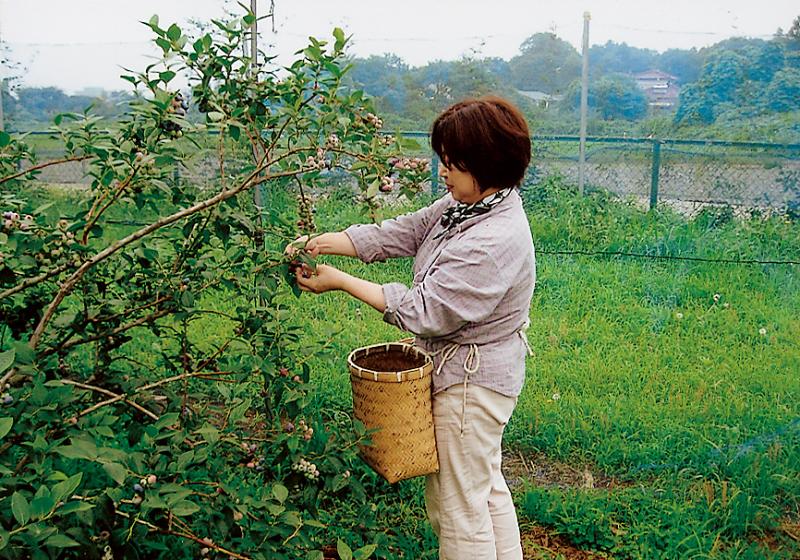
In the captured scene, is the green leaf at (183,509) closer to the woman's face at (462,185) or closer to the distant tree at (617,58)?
the woman's face at (462,185)

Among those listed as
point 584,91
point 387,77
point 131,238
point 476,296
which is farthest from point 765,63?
point 131,238

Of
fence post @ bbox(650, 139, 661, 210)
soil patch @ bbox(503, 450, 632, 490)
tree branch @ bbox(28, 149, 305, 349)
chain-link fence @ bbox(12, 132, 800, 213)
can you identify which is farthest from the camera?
fence post @ bbox(650, 139, 661, 210)

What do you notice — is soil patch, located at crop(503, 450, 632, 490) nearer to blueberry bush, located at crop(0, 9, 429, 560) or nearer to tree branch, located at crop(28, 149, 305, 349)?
blueberry bush, located at crop(0, 9, 429, 560)

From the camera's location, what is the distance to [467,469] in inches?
87.3

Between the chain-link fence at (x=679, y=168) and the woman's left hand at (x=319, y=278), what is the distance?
394 cm

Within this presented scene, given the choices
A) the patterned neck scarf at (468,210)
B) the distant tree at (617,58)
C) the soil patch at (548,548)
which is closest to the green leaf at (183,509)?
the patterned neck scarf at (468,210)

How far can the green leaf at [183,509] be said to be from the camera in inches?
63.2

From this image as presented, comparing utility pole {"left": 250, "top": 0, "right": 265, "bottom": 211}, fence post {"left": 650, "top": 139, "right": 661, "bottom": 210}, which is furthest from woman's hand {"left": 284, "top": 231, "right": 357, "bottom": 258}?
fence post {"left": 650, "top": 139, "right": 661, "bottom": 210}

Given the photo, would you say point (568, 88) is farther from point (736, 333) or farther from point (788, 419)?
point (788, 419)

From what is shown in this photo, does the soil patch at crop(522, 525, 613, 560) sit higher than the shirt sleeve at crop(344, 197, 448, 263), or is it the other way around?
the shirt sleeve at crop(344, 197, 448, 263)

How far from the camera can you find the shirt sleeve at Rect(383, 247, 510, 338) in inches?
80.4

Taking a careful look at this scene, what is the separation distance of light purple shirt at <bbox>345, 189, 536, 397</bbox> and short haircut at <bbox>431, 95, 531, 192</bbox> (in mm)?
82

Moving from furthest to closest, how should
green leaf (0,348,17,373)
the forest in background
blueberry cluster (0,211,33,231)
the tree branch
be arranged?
the forest in background
the tree branch
blueberry cluster (0,211,33,231)
green leaf (0,348,17,373)

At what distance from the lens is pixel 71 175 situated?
7574 mm
